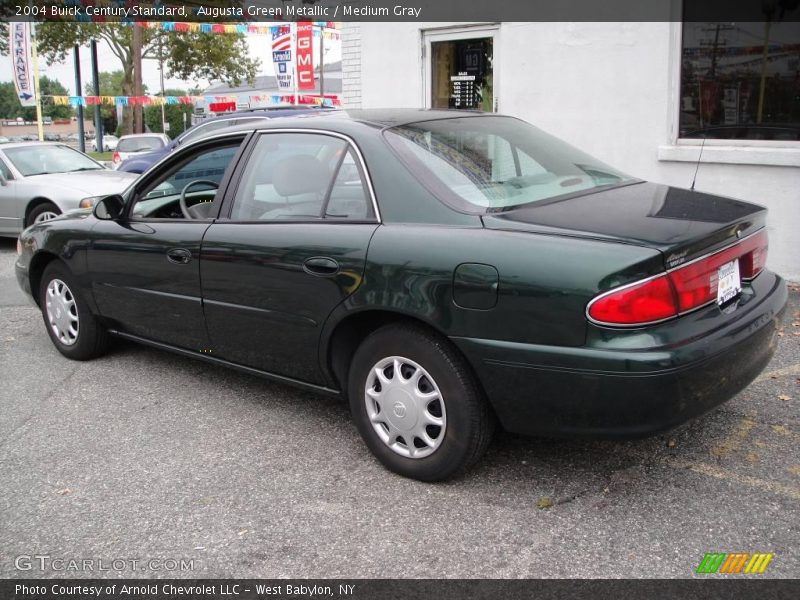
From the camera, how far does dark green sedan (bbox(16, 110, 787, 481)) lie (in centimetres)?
289

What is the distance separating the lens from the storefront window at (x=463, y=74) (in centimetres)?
891

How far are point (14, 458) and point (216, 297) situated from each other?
4.13 ft

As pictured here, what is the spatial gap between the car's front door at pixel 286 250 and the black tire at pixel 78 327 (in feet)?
4.52

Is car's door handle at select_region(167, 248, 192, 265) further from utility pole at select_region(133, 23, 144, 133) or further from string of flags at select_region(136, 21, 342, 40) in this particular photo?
utility pole at select_region(133, 23, 144, 133)

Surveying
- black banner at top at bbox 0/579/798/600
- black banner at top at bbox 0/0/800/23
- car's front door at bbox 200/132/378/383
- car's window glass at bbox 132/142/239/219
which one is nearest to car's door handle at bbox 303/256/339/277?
car's front door at bbox 200/132/378/383

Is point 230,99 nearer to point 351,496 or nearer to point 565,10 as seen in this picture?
point 565,10

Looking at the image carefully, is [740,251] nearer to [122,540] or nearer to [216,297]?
[216,297]

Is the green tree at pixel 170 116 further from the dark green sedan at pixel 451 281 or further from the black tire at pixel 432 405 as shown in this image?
the black tire at pixel 432 405

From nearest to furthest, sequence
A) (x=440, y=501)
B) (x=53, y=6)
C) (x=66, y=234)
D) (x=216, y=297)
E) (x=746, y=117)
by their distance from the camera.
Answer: (x=440, y=501)
(x=216, y=297)
(x=66, y=234)
(x=746, y=117)
(x=53, y=6)

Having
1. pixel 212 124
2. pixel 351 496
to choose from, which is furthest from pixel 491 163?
pixel 212 124

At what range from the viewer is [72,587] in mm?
2840

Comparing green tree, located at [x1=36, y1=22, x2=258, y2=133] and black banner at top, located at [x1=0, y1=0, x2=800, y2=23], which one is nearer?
black banner at top, located at [x1=0, y1=0, x2=800, y2=23]

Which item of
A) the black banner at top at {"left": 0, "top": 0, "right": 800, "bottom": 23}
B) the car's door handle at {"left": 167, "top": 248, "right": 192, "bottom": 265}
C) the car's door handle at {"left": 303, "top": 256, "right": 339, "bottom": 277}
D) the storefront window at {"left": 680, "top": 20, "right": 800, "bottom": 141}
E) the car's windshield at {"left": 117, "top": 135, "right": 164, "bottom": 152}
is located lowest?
the car's door handle at {"left": 167, "top": 248, "right": 192, "bottom": 265}

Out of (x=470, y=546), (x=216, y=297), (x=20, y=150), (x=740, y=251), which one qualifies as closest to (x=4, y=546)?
(x=216, y=297)
